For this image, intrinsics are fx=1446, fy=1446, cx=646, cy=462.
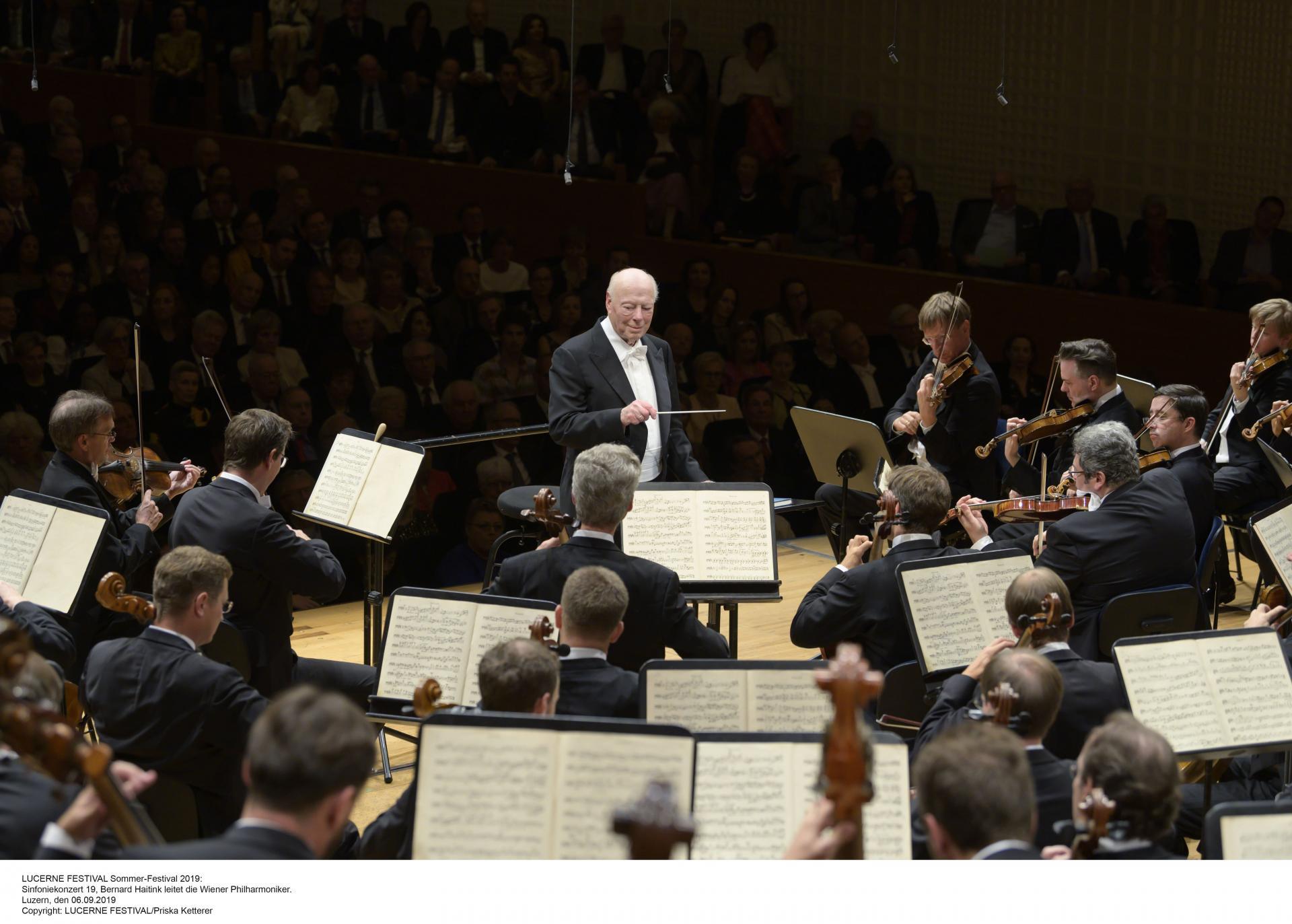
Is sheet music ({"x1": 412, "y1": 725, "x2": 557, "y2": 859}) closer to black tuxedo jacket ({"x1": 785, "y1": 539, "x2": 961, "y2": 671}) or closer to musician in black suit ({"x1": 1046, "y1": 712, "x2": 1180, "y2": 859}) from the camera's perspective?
musician in black suit ({"x1": 1046, "y1": 712, "x2": 1180, "y2": 859})

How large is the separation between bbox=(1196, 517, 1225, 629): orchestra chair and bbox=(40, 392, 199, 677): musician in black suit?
140 inches

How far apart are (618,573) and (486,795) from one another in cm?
123

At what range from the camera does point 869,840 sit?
8.64 feet

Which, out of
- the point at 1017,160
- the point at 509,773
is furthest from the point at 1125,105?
the point at 509,773

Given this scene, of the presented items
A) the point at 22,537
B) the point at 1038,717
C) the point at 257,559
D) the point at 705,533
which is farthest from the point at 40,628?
the point at 1038,717

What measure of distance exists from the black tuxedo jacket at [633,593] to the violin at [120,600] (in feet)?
2.94

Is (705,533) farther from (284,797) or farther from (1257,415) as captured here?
(1257,415)

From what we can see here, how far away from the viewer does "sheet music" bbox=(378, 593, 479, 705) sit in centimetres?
351

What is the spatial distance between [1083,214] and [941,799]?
7.01 meters

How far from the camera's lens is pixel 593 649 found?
10.7ft

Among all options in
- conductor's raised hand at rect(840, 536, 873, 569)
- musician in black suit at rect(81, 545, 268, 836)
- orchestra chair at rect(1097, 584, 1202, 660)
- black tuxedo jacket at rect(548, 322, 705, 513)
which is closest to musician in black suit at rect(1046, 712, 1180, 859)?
conductor's raised hand at rect(840, 536, 873, 569)

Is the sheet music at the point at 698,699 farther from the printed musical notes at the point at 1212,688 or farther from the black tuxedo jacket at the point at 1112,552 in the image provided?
the black tuxedo jacket at the point at 1112,552

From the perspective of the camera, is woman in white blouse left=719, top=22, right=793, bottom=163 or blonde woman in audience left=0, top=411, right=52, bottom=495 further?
woman in white blouse left=719, top=22, right=793, bottom=163
